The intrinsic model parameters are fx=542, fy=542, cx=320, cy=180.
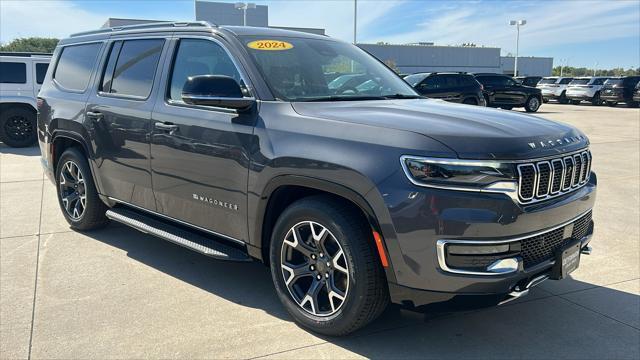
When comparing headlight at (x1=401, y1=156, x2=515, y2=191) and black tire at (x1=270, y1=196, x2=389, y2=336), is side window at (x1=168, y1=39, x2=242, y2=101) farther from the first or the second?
headlight at (x1=401, y1=156, x2=515, y2=191)

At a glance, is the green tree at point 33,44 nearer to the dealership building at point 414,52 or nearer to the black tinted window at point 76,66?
the dealership building at point 414,52

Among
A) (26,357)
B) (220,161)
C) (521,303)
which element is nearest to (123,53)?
(220,161)

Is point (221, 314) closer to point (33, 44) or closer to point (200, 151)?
point (200, 151)

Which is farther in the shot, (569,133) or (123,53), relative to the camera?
(123,53)

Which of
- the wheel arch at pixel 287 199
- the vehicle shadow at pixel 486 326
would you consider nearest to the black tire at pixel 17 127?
the vehicle shadow at pixel 486 326

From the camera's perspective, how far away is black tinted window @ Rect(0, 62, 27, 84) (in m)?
12.8

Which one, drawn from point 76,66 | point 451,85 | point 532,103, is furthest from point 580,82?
point 76,66

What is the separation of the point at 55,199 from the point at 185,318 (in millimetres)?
4455

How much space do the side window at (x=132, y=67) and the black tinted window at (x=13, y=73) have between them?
373 inches

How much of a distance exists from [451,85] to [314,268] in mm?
Result: 16725

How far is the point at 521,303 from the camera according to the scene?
154 inches

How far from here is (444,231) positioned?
8.94ft

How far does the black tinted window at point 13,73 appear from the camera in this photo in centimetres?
1276

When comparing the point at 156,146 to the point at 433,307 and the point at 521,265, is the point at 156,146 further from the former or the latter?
the point at 521,265
